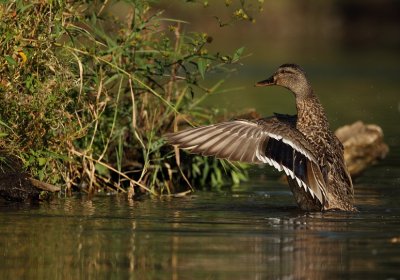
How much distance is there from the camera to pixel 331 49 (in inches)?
1171

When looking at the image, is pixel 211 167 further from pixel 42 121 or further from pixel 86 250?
pixel 86 250

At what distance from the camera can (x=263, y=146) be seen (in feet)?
30.6

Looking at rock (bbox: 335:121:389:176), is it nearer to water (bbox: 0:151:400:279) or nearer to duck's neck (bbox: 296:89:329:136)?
water (bbox: 0:151:400:279)

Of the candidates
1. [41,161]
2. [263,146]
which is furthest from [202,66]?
[41,161]

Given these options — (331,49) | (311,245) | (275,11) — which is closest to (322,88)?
(331,49)

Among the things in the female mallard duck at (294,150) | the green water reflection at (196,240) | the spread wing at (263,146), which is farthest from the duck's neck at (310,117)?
the green water reflection at (196,240)

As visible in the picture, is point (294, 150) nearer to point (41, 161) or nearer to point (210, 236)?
point (210, 236)

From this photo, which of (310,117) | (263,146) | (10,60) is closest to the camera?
(10,60)

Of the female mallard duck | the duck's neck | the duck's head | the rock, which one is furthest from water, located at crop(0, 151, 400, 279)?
the rock

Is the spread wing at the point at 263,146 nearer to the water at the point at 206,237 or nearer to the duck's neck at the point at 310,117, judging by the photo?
the duck's neck at the point at 310,117

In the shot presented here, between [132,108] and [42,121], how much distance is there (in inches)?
45.6

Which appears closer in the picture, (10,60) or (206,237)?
(206,237)

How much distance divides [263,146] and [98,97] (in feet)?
4.64

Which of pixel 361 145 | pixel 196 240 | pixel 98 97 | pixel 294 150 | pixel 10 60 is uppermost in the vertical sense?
pixel 10 60
